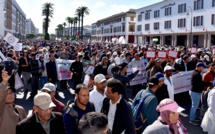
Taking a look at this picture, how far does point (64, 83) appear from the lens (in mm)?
13508

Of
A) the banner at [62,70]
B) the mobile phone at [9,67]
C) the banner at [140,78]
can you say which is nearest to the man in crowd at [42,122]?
the mobile phone at [9,67]

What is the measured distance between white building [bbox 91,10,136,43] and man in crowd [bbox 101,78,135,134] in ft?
240

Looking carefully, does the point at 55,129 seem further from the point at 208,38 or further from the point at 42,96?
the point at 208,38

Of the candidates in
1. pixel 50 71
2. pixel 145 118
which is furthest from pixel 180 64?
pixel 145 118

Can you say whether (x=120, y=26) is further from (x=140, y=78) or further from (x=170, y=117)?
(x=170, y=117)

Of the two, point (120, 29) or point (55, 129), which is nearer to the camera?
point (55, 129)

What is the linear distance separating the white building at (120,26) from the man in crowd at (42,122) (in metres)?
74.0

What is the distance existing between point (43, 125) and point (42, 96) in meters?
0.38

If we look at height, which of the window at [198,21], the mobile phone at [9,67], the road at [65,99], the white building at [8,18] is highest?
the white building at [8,18]

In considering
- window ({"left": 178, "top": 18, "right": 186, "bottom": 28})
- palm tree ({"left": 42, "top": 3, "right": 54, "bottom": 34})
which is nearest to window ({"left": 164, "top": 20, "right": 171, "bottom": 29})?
window ({"left": 178, "top": 18, "right": 186, "bottom": 28})

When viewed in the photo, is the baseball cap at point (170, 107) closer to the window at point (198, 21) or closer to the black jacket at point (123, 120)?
the black jacket at point (123, 120)

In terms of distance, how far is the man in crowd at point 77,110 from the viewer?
157 inches

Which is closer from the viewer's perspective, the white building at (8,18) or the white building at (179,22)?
the white building at (179,22)

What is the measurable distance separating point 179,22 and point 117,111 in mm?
49737
